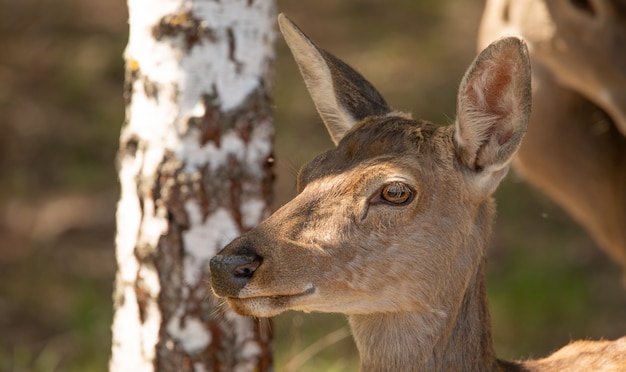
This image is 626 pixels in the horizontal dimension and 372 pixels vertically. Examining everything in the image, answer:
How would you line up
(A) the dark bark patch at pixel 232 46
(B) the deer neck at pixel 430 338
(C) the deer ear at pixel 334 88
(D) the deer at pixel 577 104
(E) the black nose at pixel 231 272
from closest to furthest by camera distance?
(E) the black nose at pixel 231 272, (B) the deer neck at pixel 430 338, (C) the deer ear at pixel 334 88, (A) the dark bark patch at pixel 232 46, (D) the deer at pixel 577 104

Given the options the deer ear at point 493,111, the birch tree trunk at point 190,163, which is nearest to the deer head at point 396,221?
the deer ear at point 493,111

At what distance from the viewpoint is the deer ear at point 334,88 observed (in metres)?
3.95

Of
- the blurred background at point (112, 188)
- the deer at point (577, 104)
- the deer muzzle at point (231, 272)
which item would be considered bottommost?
the blurred background at point (112, 188)

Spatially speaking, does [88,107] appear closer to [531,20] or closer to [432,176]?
[531,20]

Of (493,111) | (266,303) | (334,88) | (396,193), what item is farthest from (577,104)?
(266,303)

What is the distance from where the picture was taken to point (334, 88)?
3.98 m

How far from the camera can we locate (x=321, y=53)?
393cm

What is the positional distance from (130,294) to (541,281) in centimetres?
409

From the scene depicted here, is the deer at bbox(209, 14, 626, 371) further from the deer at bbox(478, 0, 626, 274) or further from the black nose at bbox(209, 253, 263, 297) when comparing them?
the deer at bbox(478, 0, 626, 274)

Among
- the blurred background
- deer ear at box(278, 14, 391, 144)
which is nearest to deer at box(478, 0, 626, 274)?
the blurred background

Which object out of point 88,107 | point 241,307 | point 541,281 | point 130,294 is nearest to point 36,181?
point 88,107

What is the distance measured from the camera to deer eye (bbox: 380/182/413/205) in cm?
346

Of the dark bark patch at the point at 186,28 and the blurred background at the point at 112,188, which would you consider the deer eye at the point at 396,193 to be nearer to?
the dark bark patch at the point at 186,28

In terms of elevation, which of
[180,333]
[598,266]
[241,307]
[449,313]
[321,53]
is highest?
[321,53]
